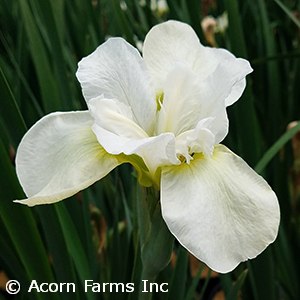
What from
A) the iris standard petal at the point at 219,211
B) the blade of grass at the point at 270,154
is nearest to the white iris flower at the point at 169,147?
the iris standard petal at the point at 219,211

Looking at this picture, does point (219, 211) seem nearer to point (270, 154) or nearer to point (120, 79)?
point (120, 79)

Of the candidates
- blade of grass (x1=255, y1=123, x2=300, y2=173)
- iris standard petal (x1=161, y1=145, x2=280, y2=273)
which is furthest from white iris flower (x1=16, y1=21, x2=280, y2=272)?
blade of grass (x1=255, y1=123, x2=300, y2=173)

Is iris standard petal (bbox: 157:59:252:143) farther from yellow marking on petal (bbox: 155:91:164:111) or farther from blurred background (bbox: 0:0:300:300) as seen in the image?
blurred background (bbox: 0:0:300:300)

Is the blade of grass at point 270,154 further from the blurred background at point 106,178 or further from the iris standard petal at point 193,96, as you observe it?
the iris standard petal at point 193,96

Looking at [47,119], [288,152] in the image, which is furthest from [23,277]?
[288,152]

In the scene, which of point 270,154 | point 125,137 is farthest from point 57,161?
point 270,154

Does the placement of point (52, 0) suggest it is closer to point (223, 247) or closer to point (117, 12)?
point (117, 12)
